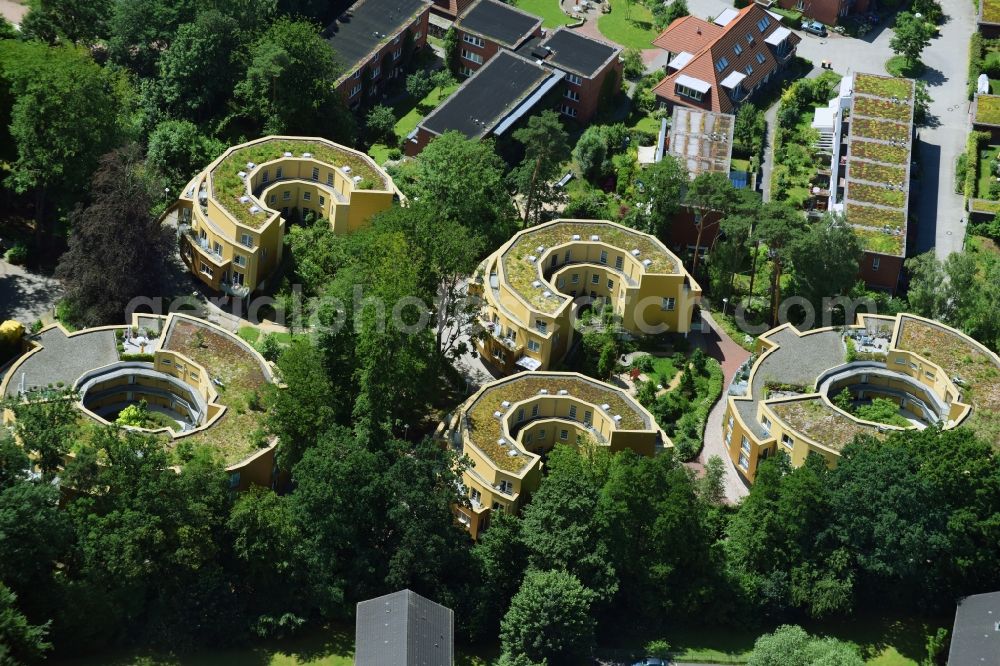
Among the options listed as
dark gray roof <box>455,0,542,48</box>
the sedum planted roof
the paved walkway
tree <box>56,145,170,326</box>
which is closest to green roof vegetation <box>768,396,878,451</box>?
the paved walkway

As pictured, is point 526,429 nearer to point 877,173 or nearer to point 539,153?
point 539,153

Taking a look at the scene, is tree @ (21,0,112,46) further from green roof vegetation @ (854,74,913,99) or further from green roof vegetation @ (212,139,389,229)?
green roof vegetation @ (854,74,913,99)

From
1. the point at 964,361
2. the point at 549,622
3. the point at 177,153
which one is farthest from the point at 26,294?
the point at 964,361

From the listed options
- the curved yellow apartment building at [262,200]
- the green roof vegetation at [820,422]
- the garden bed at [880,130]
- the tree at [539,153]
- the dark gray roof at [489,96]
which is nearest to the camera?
the green roof vegetation at [820,422]

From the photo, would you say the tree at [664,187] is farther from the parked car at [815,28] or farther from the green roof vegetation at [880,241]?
the parked car at [815,28]

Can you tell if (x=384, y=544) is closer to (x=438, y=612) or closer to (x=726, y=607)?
(x=438, y=612)

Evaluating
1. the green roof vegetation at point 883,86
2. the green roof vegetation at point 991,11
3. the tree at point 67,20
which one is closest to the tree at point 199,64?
the tree at point 67,20
